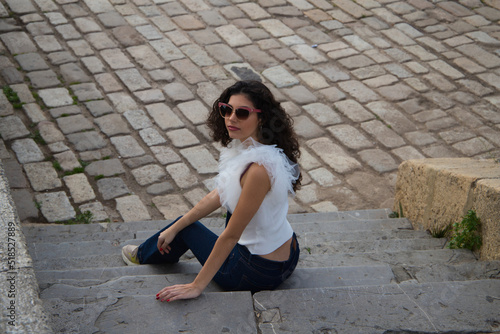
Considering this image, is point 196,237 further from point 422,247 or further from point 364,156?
point 364,156

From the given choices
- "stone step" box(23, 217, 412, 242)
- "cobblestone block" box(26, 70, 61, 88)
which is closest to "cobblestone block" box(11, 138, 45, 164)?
"stone step" box(23, 217, 412, 242)

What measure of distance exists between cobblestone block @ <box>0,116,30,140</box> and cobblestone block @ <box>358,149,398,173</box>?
11.3ft

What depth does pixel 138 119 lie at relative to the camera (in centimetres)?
605

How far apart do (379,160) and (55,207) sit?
314cm

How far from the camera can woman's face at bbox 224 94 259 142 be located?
→ 2852 millimetres

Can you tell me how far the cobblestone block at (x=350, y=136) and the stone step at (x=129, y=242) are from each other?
181cm

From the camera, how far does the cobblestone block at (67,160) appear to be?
5328 millimetres

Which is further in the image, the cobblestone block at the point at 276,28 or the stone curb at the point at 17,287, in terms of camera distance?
the cobblestone block at the point at 276,28

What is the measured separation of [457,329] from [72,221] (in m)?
3.42

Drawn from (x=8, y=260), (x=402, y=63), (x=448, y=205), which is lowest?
(x=402, y=63)

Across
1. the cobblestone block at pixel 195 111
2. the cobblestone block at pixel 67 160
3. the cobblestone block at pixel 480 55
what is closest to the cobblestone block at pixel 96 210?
the cobblestone block at pixel 67 160

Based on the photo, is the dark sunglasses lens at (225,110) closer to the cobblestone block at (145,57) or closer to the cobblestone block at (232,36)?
the cobblestone block at (145,57)

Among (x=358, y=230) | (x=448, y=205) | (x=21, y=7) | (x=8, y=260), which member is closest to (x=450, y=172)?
(x=448, y=205)

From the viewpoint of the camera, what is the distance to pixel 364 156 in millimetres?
5711
